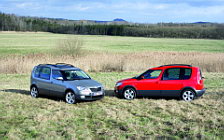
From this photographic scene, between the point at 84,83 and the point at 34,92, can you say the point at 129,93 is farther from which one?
the point at 34,92

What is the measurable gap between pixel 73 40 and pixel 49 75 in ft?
62.1

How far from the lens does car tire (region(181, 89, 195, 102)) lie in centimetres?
1174

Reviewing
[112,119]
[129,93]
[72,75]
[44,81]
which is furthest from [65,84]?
[112,119]

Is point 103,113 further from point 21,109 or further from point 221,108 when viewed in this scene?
point 221,108

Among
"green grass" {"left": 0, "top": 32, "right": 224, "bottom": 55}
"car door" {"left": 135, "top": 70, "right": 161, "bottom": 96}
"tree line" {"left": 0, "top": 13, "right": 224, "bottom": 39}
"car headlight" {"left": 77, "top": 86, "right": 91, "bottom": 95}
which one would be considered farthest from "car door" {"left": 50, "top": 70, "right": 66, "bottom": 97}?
"tree line" {"left": 0, "top": 13, "right": 224, "bottom": 39}

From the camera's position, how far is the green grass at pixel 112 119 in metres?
7.45

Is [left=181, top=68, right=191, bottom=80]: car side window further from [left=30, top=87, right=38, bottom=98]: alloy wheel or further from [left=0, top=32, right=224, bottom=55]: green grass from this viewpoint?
[left=0, top=32, right=224, bottom=55]: green grass

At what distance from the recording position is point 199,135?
724cm

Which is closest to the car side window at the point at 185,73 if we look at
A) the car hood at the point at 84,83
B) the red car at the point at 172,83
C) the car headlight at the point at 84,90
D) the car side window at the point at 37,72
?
the red car at the point at 172,83

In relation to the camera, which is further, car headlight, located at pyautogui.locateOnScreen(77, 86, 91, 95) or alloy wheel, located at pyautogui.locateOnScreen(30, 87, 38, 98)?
alloy wheel, located at pyautogui.locateOnScreen(30, 87, 38, 98)

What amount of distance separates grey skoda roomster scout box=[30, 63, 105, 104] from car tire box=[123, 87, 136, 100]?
3.66ft

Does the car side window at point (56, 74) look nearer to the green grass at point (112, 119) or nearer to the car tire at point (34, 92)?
the green grass at point (112, 119)

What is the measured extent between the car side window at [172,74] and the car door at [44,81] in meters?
4.91

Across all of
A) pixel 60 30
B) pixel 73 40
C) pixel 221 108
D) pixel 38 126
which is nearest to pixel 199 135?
pixel 221 108
